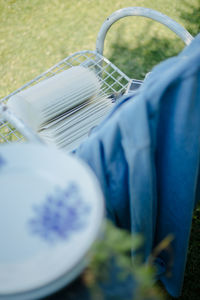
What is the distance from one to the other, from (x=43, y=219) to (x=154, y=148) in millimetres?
344

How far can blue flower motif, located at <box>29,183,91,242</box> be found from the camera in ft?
1.24

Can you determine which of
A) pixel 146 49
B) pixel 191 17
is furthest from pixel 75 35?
pixel 191 17

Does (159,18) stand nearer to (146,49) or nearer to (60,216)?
(60,216)

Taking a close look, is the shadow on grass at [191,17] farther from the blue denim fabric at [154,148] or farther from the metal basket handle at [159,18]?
the blue denim fabric at [154,148]

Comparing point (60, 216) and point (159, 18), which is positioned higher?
point (159, 18)

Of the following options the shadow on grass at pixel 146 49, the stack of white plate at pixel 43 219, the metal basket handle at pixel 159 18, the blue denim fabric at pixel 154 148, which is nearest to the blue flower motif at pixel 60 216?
the stack of white plate at pixel 43 219

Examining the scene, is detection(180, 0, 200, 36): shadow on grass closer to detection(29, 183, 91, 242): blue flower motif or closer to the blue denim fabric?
the blue denim fabric

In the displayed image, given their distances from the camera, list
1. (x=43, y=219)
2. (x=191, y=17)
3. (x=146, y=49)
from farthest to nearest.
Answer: (x=191, y=17) < (x=146, y=49) < (x=43, y=219)

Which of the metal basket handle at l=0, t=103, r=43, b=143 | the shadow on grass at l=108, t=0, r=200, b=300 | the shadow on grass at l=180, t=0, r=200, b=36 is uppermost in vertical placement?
the metal basket handle at l=0, t=103, r=43, b=143

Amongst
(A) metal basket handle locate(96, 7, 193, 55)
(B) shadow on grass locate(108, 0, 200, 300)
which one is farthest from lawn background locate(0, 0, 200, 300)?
(A) metal basket handle locate(96, 7, 193, 55)

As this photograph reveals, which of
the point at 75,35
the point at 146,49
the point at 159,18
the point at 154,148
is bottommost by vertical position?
the point at 146,49

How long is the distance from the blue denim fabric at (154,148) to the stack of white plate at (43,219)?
17 cm

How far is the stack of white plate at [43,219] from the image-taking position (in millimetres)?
347

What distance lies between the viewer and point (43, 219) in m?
0.39
